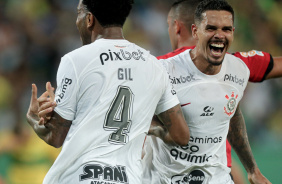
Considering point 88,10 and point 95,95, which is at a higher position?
point 88,10

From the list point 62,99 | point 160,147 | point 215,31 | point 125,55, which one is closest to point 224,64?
point 215,31

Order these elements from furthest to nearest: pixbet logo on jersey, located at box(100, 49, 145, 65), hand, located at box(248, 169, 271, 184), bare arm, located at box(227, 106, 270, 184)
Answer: bare arm, located at box(227, 106, 270, 184) → hand, located at box(248, 169, 271, 184) → pixbet logo on jersey, located at box(100, 49, 145, 65)

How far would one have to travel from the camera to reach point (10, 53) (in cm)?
959

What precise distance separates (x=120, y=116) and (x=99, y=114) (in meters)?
0.14

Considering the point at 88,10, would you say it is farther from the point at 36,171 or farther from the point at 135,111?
the point at 36,171

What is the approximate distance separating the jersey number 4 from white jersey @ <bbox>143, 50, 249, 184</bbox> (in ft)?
3.10

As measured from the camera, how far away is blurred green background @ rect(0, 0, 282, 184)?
922 cm

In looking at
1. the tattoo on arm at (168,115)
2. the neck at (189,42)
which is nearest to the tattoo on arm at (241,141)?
the neck at (189,42)

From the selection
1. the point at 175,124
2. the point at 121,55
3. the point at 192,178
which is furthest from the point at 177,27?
the point at 121,55

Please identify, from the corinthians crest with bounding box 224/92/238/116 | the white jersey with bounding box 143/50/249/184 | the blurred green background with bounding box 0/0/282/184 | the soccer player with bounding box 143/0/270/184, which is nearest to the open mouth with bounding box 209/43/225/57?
the soccer player with bounding box 143/0/270/184

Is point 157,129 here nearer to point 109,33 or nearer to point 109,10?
point 109,33

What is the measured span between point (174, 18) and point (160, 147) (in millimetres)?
1344

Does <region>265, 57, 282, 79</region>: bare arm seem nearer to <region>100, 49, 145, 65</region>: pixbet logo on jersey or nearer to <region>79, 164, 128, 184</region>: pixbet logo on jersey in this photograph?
<region>100, 49, 145, 65</region>: pixbet logo on jersey

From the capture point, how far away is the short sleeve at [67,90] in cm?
309
